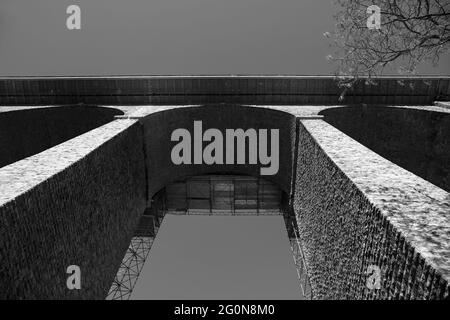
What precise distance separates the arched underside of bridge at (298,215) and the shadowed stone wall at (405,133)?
8.93ft

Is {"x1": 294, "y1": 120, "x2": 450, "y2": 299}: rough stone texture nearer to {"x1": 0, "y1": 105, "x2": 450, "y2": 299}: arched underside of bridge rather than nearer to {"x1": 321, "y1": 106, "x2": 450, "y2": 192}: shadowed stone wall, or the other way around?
{"x1": 0, "y1": 105, "x2": 450, "y2": 299}: arched underside of bridge

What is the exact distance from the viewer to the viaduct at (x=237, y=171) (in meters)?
3.08

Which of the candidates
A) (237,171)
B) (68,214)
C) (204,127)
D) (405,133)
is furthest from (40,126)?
(405,133)

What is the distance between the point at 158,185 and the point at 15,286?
6378mm

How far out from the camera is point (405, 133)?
384 inches

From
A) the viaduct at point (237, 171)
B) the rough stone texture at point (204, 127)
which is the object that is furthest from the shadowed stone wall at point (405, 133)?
the rough stone texture at point (204, 127)

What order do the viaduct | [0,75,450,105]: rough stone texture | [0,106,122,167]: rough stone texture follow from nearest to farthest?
the viaduct → [0,106,122,167]: rough stone texture → [0,75,450,105]: rough stone texture

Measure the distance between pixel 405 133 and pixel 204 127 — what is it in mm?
6052

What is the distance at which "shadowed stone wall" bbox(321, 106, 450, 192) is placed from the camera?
9.22 meters

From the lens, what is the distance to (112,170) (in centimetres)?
635

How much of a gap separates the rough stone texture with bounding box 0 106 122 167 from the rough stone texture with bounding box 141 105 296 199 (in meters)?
1.73

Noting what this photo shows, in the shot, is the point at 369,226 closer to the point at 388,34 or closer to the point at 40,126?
the point at 388,34

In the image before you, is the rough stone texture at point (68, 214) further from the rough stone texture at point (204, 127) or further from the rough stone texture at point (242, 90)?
the rough stone texture at point (242, 90)

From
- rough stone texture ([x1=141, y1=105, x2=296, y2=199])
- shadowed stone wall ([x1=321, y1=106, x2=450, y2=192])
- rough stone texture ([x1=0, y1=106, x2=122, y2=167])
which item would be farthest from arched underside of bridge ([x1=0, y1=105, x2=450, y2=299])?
rough stone texture ([x1=0, y1=106, x2=122, y2=167])
